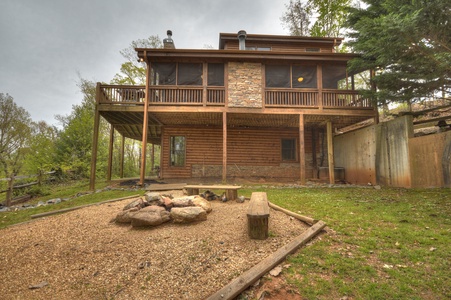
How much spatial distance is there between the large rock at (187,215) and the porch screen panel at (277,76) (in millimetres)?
8522

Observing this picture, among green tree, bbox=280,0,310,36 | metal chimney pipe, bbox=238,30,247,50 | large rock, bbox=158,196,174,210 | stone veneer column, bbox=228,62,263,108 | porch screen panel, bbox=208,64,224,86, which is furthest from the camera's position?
green tree, bbox=280,0,310,36

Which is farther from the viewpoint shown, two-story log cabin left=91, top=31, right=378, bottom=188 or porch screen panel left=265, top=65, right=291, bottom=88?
porch screen panel left=265, top=65, right=291, bottom=88

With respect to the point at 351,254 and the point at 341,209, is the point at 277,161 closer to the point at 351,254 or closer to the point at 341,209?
the point at 341,209

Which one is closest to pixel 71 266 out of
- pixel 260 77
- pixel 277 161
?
pixel 260 77

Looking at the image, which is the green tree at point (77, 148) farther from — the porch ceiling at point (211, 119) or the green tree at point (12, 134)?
the green tree at point (12, 134)

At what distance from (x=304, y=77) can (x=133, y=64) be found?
1732 cm

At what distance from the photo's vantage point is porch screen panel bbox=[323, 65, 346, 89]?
34.5 feet

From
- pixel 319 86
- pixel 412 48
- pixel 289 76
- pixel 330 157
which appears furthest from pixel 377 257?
pixel 289 76

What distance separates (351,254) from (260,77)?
862cm

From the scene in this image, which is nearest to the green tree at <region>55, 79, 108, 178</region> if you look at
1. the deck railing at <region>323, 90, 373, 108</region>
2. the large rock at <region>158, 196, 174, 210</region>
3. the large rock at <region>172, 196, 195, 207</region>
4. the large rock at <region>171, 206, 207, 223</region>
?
the large rock at <region>158, 196, 174, 210</region>

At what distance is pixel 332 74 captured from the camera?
11.1 m

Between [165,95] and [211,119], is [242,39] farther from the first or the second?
[165,95]

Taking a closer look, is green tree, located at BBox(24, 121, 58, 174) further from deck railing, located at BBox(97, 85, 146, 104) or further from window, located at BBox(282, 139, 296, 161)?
window, located at BBox(282, 139, 296, 161)

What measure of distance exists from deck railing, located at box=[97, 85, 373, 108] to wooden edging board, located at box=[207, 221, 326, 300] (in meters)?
7.62
